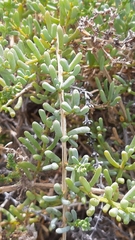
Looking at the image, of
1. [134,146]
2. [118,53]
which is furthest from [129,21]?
[134,146]

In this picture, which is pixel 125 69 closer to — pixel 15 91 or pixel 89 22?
pixel 89 22

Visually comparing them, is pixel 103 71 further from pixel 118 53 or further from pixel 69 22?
pixel 69 22

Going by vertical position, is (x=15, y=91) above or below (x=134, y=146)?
above

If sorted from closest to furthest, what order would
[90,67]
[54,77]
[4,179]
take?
[54,77]
[4,179]
[90,67]

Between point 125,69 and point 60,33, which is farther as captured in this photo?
point 125,69

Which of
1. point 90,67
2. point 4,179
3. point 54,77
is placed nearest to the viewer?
point 54,77

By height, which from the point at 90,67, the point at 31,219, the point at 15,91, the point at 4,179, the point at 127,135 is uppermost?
the point at 90,67
